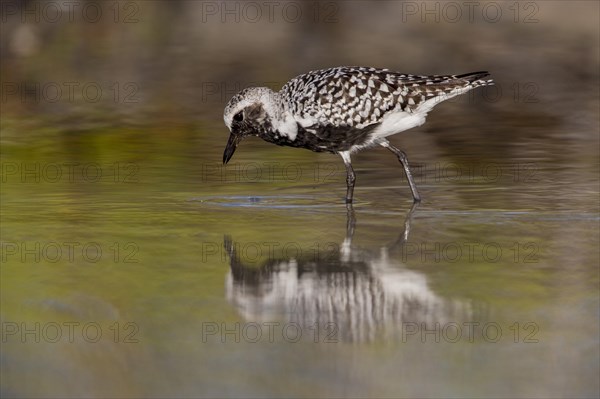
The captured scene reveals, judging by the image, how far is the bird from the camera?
13.8 m

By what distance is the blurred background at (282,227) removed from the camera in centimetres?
788

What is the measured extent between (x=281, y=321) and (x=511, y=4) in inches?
912

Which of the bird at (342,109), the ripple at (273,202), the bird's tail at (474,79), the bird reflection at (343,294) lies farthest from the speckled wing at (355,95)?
the bird reflection at (343,294)

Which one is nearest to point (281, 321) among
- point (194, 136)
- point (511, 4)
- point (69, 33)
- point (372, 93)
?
point (372, 93)

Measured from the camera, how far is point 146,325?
347 inches

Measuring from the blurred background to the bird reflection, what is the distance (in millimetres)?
27

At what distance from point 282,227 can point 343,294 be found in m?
3.00

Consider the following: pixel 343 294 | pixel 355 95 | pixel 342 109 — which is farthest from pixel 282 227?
pixel 343 294

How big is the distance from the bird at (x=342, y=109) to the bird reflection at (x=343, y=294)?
9.97 feet

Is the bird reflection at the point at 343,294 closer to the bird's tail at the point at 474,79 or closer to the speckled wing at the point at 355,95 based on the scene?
the speckled wing at the point at 355,95

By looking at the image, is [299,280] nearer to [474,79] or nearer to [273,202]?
[273,202]

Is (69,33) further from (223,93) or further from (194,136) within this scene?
(194,136)

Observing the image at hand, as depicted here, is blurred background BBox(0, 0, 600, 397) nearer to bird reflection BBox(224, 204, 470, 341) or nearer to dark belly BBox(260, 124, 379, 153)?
bird reflection BBox(224, 204, 470, 341)

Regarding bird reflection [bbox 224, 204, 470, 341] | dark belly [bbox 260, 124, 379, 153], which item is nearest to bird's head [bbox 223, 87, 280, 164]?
dark belly [bbox 260, 124, 379, 153]
